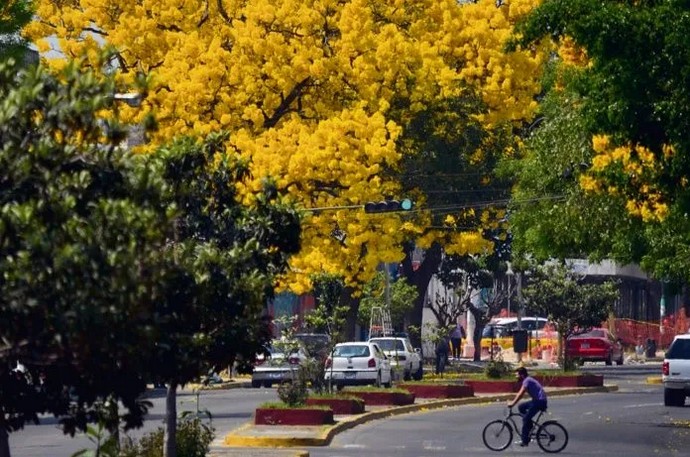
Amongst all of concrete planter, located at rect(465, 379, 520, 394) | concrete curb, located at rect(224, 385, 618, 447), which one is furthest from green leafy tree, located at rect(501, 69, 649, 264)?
concrete planter, located at rect(465, 379, 520, 394)

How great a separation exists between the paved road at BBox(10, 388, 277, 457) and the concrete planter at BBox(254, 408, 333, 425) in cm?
79

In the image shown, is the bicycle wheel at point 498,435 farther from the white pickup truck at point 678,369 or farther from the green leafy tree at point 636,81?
the white pickup truck at point 678,369

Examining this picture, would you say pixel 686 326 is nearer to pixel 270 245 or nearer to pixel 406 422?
pixel 406 422

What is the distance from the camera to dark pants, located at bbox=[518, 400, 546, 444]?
30.3 metres

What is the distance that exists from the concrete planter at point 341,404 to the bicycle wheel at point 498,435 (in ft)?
23.3

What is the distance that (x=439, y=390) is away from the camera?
46000 millimetres

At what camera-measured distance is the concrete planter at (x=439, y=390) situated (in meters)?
46.0

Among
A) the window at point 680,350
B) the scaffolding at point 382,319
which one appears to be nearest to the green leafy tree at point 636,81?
the window at point 680,350

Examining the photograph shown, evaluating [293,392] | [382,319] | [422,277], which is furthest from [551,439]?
[382,319]

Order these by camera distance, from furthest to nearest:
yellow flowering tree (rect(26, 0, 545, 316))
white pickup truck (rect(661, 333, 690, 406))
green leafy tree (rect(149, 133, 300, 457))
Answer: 1. white pickup truck (rect(661, 333, 690, 406))
2. yellow flowering tree (rect(26, 0, 545, 316))
3. green leafy tree (rect(149, 133, 300, 457))

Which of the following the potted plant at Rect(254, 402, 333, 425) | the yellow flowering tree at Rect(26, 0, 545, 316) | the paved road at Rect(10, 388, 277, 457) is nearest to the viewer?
the paved road at Rect(10, 388, 277, 457)

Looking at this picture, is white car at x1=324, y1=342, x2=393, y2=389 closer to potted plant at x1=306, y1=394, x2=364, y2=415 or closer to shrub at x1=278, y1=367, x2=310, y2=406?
potted plant at x1=306, y1=394, x2=364, y2=415

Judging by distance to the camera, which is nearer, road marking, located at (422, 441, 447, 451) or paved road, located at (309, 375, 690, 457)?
paved road, located at (309, 375, 690, 457)

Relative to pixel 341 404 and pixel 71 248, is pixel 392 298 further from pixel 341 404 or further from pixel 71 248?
pixel 71 248
